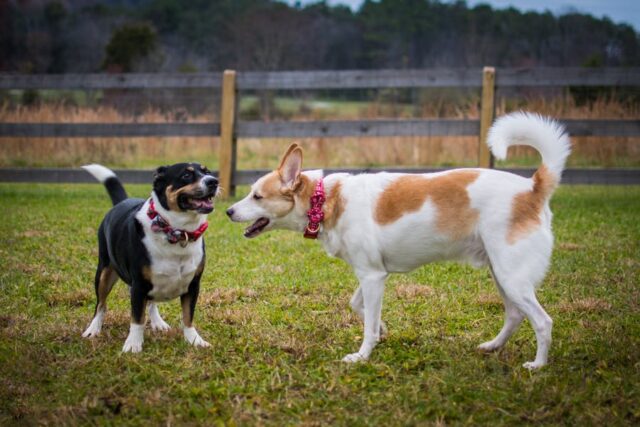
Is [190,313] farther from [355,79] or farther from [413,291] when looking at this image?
[355,79]

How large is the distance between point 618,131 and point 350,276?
5.60 meters

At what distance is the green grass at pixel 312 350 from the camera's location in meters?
3.29

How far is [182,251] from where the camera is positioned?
4.18 m

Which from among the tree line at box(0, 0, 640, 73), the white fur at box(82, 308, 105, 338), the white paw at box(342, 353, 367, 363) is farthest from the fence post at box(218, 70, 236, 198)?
the tree line at box(0, 0, 640, 73)

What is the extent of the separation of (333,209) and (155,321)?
1.51m

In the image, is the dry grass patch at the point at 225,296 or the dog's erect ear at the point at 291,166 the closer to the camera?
the dog's erect ear at the point at 291,166

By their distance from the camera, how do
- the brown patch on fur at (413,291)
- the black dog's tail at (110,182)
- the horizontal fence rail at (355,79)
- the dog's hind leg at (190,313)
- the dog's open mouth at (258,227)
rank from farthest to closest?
the horizontal fence rail at (355,79), the brown patch on fur at (413,291), the black dog's tail at (110,182), the dog's open mouth at (258,227), the dog's hind leg at (190,313)

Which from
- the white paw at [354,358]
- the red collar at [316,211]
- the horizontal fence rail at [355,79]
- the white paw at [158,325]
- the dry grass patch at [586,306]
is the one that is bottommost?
the white paw at [158,325]

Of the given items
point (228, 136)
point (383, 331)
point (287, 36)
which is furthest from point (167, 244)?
point (287, 36)

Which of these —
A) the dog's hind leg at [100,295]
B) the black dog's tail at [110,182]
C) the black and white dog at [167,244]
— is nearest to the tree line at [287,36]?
the black dog's tail at [110,182]

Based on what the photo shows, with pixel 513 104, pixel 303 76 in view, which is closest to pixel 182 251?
pixel 303 76

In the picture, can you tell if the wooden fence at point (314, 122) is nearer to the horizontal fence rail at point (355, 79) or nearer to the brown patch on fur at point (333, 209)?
the horizontal fence rail at point (355, 79)

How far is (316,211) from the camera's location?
418 cm

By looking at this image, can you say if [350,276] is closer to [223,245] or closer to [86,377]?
[223,245]
